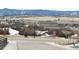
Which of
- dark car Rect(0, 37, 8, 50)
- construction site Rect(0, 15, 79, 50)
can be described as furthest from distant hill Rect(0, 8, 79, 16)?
dark car Rect(0, 37, 8, 50)

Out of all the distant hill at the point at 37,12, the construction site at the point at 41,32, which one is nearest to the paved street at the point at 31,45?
the construction site at the point at 41,32

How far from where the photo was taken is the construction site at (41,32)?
252 centimetres

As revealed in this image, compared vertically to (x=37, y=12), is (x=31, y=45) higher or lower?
lower

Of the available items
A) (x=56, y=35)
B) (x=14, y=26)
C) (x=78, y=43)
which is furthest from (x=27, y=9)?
(x=78, y=43)

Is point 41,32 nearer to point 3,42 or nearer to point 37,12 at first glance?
point 37,12

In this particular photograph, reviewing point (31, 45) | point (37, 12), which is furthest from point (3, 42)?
point (37, 12)

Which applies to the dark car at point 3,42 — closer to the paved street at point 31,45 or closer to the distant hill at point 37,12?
the paved street at point 31,45

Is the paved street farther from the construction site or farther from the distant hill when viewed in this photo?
the distant hill

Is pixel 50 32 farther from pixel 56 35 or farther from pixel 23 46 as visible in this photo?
pixel 23 46

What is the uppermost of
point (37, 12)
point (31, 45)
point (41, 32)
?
point (37, 12)

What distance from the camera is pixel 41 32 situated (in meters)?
2.54

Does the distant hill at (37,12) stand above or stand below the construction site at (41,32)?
above

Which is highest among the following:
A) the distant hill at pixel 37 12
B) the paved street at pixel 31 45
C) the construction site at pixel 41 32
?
the distant hill at pixel 37 12

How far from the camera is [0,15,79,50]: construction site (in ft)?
8.25
